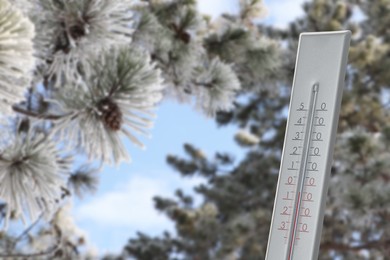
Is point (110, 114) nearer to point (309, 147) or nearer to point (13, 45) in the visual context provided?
point (13, 45)

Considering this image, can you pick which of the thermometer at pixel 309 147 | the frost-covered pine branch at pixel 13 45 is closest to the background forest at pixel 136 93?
the frost-covered pine branch at pixel 13 45

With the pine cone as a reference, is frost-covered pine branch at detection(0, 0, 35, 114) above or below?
below

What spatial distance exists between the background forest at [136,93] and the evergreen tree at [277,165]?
1cm

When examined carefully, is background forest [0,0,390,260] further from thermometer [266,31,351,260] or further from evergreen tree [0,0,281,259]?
thermometer [266,31,351,260]

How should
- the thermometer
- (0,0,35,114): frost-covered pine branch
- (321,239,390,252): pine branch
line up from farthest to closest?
(321,239,390,252): pine branch, (0,0,35,114): frost-covered pine branch, the thermometer

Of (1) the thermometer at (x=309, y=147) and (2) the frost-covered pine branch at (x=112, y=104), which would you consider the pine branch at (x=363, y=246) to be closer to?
(2) the frost-covered pine branch at (x=112, y=104)

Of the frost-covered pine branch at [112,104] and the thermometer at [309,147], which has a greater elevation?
the frost-covered pine branch at [112,104]

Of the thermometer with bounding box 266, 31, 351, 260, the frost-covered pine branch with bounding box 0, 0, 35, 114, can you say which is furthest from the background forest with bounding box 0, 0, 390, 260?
the thermometer with bounding box 266, 31, 351, 260

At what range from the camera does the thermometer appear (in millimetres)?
796

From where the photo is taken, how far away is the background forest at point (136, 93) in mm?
1354

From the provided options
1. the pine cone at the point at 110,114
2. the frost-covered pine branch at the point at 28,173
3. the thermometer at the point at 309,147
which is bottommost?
the thermometer at the point at 309,147

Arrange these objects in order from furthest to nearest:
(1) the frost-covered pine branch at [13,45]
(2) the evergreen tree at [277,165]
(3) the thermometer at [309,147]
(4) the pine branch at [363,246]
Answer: (4) the pine branch at [363,246], (2) the evergreen tree at [277,165], (1) the frost-covered pine branch at [13,45], (3) the thermometer at [309,147]

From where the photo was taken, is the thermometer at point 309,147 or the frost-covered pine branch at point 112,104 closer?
the thermometer at point 309,147

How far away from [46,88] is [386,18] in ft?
11.3
